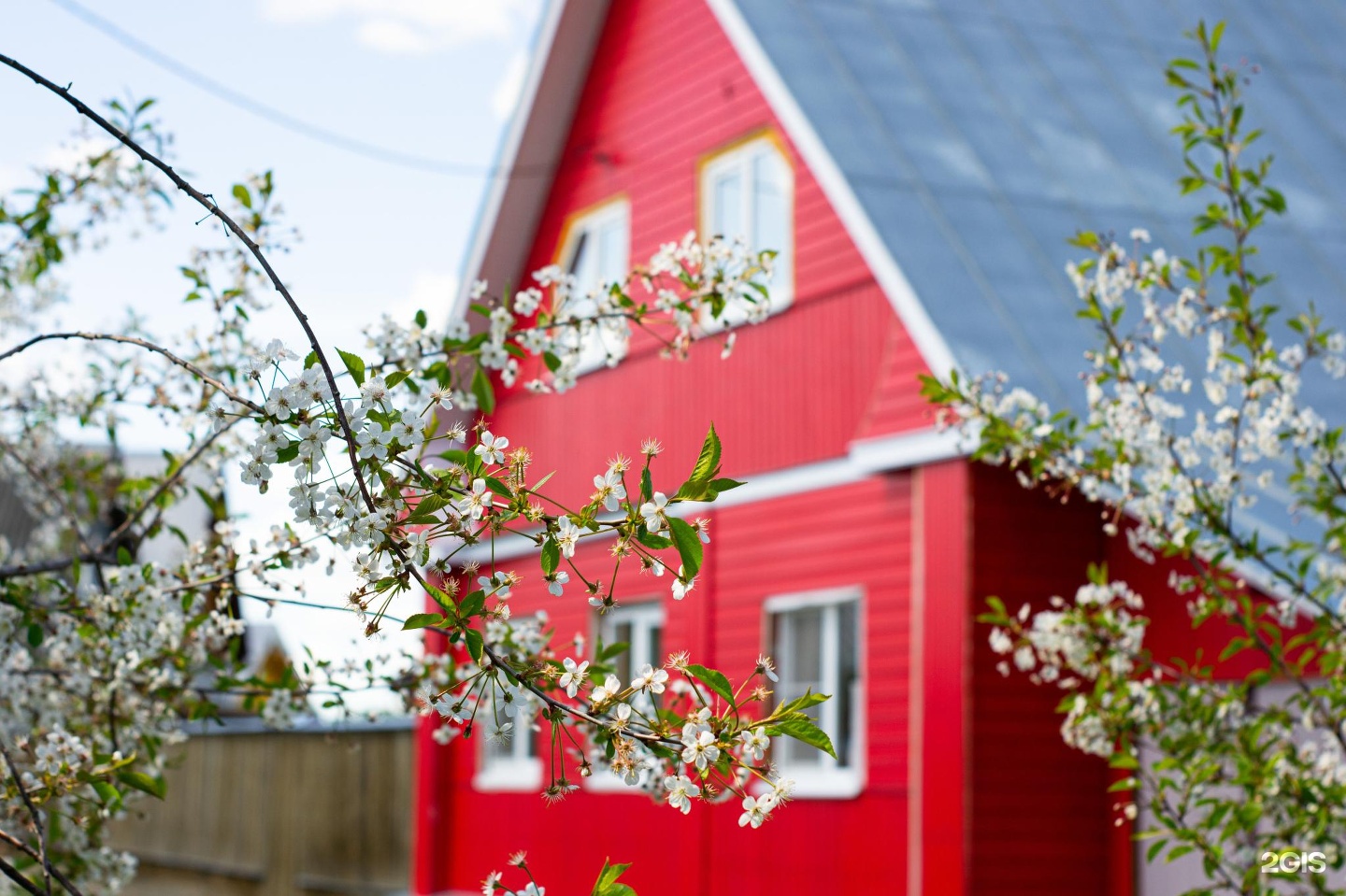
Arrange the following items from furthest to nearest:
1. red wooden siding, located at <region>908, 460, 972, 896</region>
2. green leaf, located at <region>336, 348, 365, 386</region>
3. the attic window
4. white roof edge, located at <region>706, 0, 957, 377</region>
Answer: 1. the attic window
2. white roof edge, located at <region>706, 0, 957, 377</region>
3. red wooden siding, located at <region>908, 460, 972, 896</region>
4. green leaf, located at <region>336, 348, 365, 386</region>

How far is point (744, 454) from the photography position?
10.4m

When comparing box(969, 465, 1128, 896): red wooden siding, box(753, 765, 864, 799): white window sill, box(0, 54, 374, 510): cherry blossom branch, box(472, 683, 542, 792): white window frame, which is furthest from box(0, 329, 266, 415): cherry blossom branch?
box(472, 683, 542, 792): white window frame

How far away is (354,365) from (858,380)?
283 inches

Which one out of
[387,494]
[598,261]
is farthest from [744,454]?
[387,494]

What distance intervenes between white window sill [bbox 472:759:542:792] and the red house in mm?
34

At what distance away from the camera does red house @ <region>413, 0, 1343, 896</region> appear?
834 cm

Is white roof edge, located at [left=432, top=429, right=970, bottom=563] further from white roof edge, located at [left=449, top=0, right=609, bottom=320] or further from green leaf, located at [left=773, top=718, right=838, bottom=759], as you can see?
green leaf, located at [left=773, top=718, right=838, bottom=759]

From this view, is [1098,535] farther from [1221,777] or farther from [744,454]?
[1221,777]

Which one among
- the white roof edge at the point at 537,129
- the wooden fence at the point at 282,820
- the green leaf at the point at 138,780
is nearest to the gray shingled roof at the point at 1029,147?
the white roof edge at the point at 537,129

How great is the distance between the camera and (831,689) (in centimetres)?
950

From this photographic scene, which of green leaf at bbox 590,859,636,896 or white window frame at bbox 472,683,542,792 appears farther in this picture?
white window frame at bbox 472,683,542,792

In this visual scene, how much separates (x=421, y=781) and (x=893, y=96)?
727 cm

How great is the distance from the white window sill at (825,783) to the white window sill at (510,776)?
11.1 ft

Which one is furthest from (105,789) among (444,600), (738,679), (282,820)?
(282,820)
